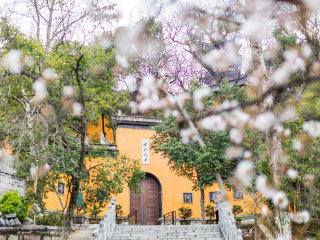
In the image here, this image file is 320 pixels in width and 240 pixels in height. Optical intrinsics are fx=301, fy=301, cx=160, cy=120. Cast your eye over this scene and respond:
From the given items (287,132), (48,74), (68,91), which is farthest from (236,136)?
(48,74)

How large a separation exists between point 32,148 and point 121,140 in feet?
32.2

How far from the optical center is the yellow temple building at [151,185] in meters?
17.6

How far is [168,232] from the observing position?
1144cm

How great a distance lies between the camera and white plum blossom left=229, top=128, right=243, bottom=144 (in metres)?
13.6

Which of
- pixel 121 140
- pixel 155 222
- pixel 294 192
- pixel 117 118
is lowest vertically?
pixel 155 222

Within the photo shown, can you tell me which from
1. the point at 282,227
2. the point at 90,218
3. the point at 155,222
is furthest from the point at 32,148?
the point at 155,222

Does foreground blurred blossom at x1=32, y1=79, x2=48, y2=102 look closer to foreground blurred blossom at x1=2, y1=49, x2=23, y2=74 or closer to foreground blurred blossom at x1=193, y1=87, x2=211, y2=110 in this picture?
foreground blurred blossom at x1=2, y1=49, x2=23, y2=74

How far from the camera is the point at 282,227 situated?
639cm

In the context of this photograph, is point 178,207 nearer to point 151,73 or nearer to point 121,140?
point 121,140

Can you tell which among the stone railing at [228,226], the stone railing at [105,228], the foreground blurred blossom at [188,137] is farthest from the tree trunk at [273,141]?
the foreground blurred blossom at [188,137]

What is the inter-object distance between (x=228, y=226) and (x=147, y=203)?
7.94 m

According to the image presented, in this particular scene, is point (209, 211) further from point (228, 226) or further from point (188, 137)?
point (228, 226)

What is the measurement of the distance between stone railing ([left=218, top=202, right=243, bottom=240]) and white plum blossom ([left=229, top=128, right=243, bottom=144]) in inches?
119

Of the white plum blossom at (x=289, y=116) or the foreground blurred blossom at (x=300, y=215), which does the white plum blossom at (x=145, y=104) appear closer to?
the white plum blossom at (x=289, y=116)
